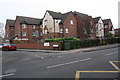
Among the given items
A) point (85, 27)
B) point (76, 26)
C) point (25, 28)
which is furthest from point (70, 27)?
point (25, 28)

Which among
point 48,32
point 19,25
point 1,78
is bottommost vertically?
point 1,78

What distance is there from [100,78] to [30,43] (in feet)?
87.4

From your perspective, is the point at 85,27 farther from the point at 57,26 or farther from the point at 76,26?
the point at 57,26

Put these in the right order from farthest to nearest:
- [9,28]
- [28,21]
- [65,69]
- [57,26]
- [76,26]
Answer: [9,28] → [28,21] → [76,26] → [57,26] → [65,69]

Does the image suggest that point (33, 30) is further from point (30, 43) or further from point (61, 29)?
point (30, 43)

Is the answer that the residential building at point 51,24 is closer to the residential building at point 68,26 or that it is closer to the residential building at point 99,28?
the residential building at point 68,26

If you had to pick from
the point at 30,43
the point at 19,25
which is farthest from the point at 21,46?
the point at 19,25

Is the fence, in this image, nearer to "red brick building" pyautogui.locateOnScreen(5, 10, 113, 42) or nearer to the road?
"red brick building" pyautogui.locateOnScreen(5, 10, 113, 42)

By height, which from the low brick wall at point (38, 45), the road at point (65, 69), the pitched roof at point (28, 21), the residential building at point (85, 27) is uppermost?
the pitched roof at point (28, 21)

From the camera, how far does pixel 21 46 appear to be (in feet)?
111

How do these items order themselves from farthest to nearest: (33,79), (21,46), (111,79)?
(21,46)
(33,79)
(111,79)

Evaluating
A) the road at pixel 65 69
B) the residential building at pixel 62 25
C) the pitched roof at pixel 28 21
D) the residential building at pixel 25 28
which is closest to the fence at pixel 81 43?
the residential building at pixel 62 25

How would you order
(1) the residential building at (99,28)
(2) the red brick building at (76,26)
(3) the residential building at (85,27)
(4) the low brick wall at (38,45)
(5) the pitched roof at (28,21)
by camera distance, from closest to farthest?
(4) the low brick wall at (38,45) < (3) the residential building at (85,27) < (2) the red brick building at (76,26) < (1) the residential building at (99,28) < (5) the pitched roof at (28,21)

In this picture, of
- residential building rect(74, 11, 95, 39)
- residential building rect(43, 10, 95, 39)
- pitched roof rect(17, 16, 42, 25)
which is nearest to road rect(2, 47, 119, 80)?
residential building rect(74, 11, 95, 39)
